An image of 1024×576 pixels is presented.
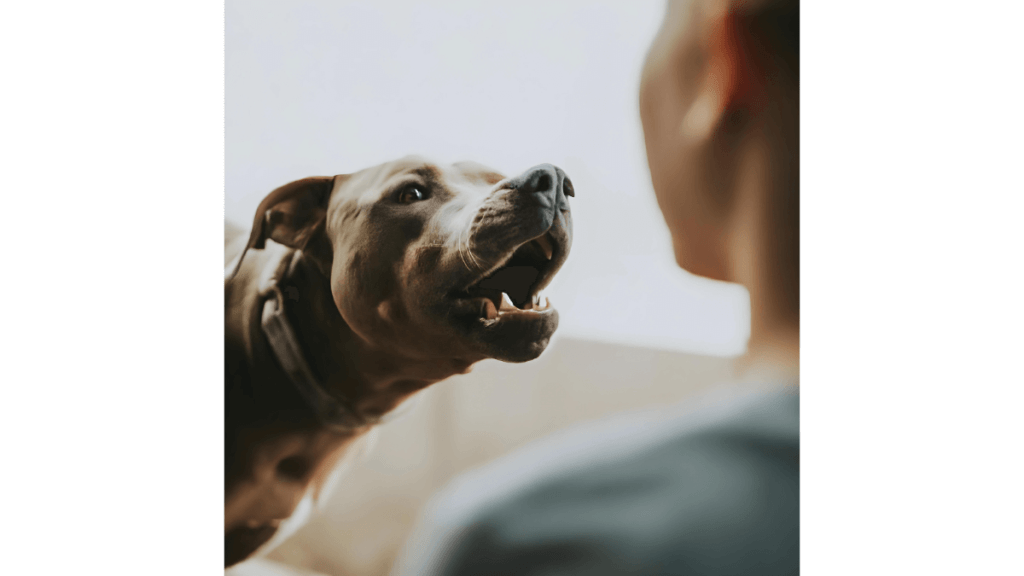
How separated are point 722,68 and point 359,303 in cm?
105

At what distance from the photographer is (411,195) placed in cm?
174

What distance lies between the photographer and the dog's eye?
174 centimetres

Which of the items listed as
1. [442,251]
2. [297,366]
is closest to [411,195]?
[442,251]

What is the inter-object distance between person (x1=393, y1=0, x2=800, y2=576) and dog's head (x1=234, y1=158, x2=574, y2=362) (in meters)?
0.31

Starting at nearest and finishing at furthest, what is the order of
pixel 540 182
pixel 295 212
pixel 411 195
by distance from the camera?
pixel 540 182
pixel 411 195
pixel 295 212

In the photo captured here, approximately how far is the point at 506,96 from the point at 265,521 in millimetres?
1243

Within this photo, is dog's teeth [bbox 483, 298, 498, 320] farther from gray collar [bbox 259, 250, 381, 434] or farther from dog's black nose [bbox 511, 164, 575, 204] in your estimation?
gray collar [bbox 259, 250, 381, 434]

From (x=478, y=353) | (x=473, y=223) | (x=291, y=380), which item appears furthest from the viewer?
(x=291, y=380)

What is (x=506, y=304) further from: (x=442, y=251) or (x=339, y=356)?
(x=339, y=356)

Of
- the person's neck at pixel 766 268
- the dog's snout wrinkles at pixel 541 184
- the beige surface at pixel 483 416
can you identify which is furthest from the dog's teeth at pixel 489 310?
the person's neck at pixel 766 268

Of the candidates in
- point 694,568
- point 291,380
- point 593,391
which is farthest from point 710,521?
point 291,380

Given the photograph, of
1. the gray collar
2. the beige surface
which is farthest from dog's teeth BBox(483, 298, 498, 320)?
the gray collar

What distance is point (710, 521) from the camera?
1803mm
